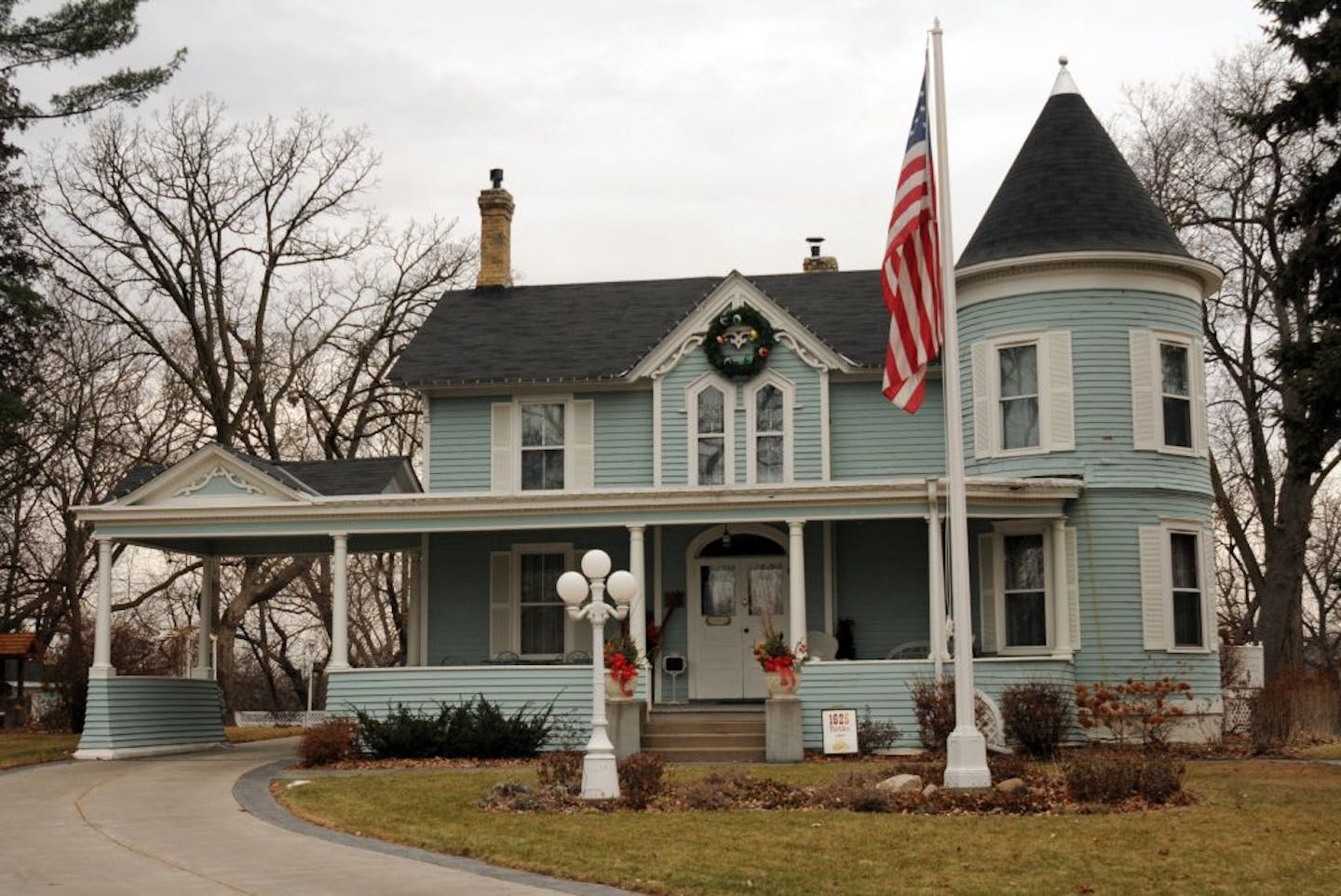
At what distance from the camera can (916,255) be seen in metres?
16.8

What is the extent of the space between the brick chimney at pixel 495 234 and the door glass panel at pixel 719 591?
739 centimetres

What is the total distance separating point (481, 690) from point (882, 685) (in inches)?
212

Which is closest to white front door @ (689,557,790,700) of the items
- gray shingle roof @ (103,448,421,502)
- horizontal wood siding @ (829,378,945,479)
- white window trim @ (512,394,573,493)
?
horizontal wood siding @ (829,378,945,479)

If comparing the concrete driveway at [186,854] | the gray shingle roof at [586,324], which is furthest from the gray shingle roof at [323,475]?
the concrete driveway at [186,854]

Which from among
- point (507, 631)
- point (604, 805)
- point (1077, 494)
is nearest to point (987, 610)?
point (1077, 494)

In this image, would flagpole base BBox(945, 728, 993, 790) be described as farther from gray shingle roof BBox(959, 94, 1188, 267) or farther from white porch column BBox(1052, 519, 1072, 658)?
gray shingle roof BBox(959, 94, 1188, 267)

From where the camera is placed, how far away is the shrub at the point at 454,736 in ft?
69.9

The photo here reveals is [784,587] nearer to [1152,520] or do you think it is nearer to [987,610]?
[987,610]

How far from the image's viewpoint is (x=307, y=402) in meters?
39.0

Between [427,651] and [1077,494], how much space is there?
33.8 feet

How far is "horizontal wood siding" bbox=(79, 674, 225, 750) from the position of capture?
75.9 feet

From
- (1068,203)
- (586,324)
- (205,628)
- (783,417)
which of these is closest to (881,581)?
(783,417)

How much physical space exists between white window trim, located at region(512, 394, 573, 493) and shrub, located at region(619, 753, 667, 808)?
34.6 ft

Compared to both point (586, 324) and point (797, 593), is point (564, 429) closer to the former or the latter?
point (586, 324)
